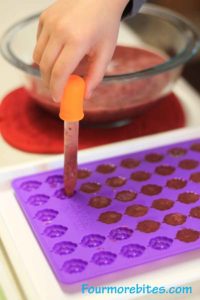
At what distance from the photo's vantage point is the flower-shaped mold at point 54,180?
0.60m

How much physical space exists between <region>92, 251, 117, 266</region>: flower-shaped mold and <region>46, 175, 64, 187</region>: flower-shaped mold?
128 millimetres

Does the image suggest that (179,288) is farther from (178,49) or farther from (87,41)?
(178,49)

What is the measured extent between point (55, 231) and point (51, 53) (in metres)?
0.18

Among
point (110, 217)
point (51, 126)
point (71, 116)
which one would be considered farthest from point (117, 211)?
point (51, 126)

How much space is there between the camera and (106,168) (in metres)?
0.63

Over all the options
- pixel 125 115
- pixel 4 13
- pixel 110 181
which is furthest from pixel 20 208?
pixel 4 13

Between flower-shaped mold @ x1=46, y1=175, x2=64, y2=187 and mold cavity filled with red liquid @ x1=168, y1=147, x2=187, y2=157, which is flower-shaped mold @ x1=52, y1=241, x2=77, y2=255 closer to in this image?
flower-shaped mold @ x1=46, y1=175, x2=64, y2=187

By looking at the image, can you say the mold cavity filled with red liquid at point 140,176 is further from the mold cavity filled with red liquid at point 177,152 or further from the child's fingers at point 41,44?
the child's fingers at point 41,44

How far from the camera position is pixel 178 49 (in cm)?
84

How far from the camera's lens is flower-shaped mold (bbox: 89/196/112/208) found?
57 centimetres

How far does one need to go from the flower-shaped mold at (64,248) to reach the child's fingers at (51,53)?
168 mm

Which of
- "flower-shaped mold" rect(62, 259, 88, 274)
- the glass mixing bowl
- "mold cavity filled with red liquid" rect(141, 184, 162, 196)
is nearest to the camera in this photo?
"flower-shaped mold" rect(62, 259, 88, 274)

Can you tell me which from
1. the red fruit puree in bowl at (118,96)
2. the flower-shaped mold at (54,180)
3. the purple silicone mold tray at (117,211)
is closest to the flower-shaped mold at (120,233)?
the purple silicone mold tray at (117,211)

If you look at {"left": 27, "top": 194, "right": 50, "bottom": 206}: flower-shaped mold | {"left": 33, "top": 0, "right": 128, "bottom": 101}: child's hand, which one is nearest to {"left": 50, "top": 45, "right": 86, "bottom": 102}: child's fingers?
{"left": 33, "top": 0, "right": 128, "bottom": 101}: child's hand
